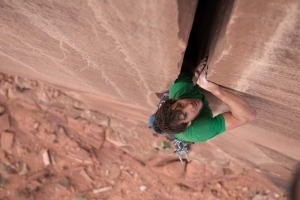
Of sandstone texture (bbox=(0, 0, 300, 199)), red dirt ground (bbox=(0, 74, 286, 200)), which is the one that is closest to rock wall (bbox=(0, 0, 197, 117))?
sandstone texture (bbox=(0, 0, 300, 199))

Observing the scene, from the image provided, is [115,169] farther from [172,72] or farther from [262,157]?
[172,72]

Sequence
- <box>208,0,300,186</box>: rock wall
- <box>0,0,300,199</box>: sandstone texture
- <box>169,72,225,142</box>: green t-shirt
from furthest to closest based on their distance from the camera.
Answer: <box>169,72,225,142</box>: green t-shirt → <box>0,0,300,199</box>: sandstone texture → <box>208,0,300,186</box>: rock wall

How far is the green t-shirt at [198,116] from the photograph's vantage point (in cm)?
266

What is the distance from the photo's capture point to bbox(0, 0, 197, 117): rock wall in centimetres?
189

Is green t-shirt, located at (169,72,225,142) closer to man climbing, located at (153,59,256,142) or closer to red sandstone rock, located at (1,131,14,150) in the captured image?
man climbing, located at (153,59,256,142)

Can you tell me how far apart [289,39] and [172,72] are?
971mm

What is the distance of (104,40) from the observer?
7.53 feet

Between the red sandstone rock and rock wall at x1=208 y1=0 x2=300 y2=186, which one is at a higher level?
rock wall at x1=208 y1=0 x2=300 y2=186

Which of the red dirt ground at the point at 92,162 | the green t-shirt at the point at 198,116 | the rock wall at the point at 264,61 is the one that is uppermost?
the rock wall at the point at 264,61

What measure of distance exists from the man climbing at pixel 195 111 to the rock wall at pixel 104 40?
156mm

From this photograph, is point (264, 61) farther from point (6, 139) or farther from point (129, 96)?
point (6, 139)

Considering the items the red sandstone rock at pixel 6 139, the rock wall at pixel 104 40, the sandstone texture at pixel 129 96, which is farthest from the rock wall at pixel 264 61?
the red sandstone rock at pixel 6 139

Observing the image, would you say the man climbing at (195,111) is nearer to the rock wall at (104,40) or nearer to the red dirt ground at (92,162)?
the rock wall at (104,40)

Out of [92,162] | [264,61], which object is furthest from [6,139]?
[264,61]
